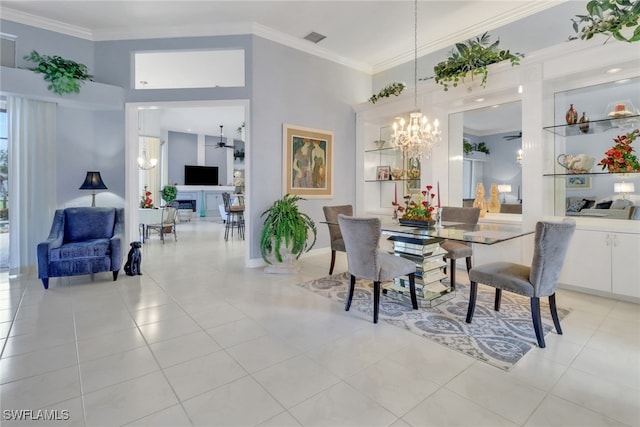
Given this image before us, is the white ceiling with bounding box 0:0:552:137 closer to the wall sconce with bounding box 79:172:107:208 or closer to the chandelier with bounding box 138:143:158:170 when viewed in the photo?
the wall sconce with bounding box 79:172:107:208

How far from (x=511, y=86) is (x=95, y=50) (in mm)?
5829

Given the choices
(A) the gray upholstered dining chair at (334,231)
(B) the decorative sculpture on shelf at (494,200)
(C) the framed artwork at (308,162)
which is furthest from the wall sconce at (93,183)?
(B) the decorative sculpture on shelf at (494,200)

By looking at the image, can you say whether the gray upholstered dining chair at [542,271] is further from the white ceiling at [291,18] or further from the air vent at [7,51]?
the air vent at [7,51]

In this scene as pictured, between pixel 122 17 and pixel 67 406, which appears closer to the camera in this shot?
pixel 67 406

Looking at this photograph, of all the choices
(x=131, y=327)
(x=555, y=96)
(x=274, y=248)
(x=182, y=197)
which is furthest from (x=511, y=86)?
(x=182, y=197)

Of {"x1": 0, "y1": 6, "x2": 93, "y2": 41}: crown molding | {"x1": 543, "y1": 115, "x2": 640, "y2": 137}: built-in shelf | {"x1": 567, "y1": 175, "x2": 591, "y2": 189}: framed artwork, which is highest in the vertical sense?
{"x1": 0, "y1": 6, "x2": 93, "y2": 41}: crown molding

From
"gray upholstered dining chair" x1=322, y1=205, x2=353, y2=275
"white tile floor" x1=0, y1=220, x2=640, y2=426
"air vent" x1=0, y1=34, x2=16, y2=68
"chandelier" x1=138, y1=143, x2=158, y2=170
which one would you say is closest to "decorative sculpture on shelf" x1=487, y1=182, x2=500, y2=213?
"white tile floor" x1=0, y1=220, x2=640, y2=426

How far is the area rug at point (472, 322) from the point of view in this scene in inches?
90.0

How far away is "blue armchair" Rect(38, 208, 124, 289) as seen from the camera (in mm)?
3662

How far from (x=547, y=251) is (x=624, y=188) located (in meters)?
2.00

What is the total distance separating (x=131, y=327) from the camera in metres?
2.67

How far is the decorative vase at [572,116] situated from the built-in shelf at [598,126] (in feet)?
0.15

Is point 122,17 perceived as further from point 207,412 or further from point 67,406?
Answer: point 207,412

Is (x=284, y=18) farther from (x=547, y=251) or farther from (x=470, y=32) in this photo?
(x=547, y=251)
